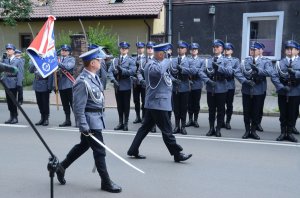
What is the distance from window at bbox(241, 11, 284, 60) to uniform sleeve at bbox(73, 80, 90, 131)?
12797 mm

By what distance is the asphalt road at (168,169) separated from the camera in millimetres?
5516

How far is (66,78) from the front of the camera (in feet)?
33.6

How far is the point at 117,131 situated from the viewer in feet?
31.9

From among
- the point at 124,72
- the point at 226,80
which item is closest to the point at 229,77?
the point at 226,80

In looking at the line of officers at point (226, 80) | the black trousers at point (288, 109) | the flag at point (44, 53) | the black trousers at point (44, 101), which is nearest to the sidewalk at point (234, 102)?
the line of officers at point (226, 80)

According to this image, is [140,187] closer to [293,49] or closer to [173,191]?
[173,191]

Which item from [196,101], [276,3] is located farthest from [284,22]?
[196,101]

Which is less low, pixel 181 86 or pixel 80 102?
pixel 80 102

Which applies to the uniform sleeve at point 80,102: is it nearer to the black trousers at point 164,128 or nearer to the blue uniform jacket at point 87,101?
the blue uniform jacket at point 87,101

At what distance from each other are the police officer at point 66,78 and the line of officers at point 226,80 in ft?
3.16

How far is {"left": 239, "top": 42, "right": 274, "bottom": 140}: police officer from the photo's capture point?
8594 mm

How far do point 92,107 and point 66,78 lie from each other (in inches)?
196

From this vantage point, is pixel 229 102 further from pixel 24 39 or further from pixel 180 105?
pixel 24 39

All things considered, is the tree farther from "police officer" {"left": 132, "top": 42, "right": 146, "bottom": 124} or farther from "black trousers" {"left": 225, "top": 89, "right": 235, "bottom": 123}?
"black trousers" {"left": 225, "top": 89, "right": 235, "bottom": 123}
